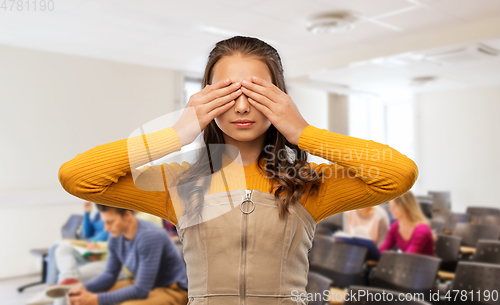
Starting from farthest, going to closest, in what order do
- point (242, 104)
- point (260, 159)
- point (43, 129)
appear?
point (43, 129)
point (260, 159)
point (242, 104)

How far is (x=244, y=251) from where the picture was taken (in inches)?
34.4

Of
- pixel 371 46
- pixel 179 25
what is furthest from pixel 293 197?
pixel 371 46

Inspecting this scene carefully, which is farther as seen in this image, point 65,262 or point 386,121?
point 386,121

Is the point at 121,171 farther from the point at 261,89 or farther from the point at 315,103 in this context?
the point at 315,103

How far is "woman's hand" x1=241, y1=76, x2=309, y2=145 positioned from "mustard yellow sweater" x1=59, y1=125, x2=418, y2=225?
27mm

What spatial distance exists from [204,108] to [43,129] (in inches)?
202

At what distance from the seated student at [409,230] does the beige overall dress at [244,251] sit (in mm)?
2499

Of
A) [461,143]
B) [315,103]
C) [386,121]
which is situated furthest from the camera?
[386,121]

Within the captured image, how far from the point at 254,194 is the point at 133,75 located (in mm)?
5615

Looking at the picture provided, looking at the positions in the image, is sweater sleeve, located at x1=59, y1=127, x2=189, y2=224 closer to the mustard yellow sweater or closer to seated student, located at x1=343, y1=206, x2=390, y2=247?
the mustard yellow sweater

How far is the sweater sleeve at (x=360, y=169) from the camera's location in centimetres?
85

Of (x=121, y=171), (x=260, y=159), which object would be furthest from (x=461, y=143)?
(x=121, y=171)

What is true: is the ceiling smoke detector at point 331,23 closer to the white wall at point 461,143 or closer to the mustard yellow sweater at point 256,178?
the mustard yellow sweater at point 256,178

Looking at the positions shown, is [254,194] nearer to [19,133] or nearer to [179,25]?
[179,25]
